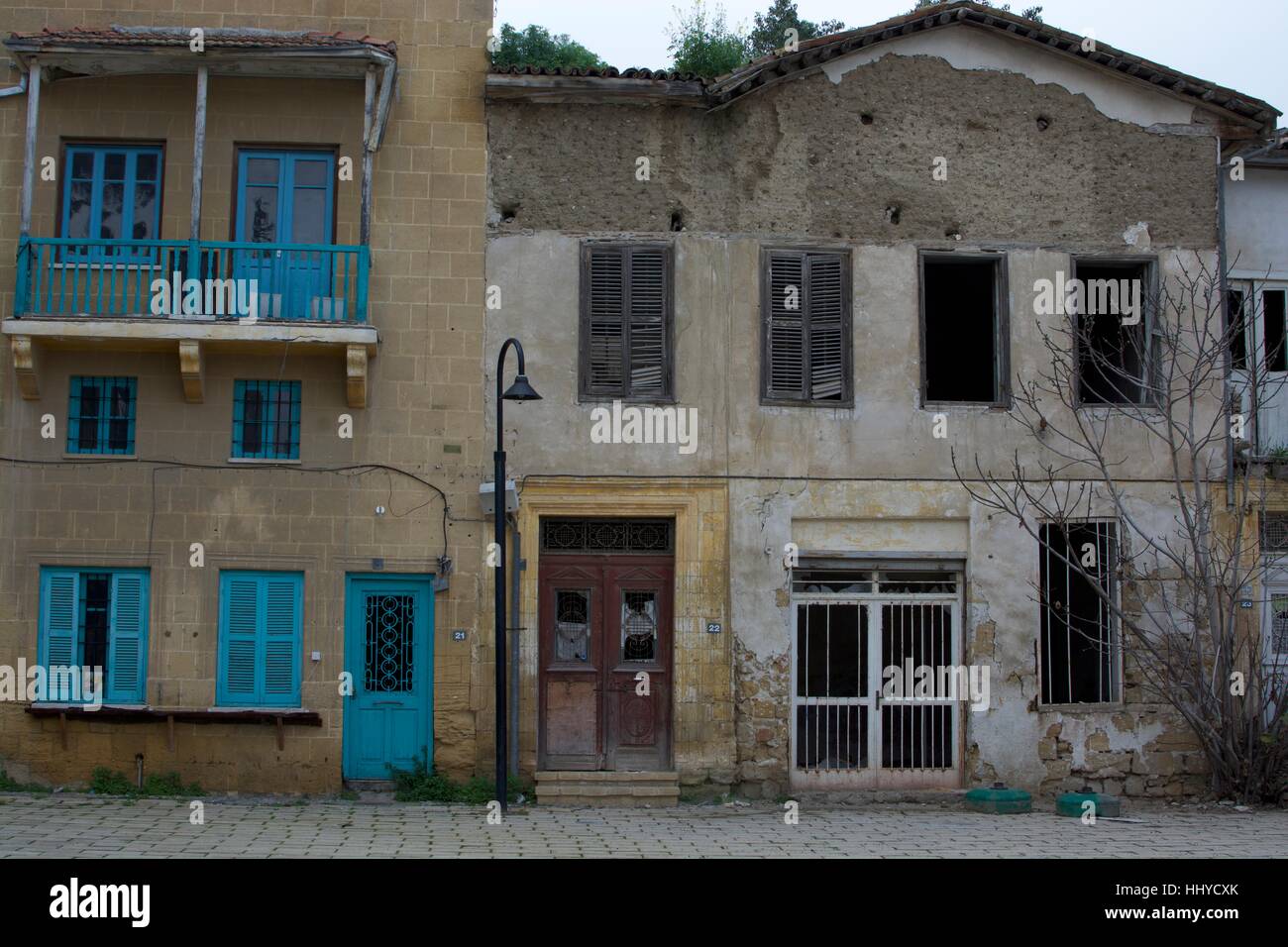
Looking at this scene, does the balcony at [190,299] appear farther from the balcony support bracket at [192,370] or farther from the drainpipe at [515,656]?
the drainpipe at [515,656]

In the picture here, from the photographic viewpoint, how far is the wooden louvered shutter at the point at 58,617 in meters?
14.4

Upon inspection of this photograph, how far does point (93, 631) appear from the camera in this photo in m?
14.5

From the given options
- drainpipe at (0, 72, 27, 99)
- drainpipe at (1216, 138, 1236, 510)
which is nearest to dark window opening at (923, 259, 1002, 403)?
drainpipe at (1216, 138, 1236, 510)

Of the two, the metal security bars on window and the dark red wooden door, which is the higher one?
the metal security bars on window

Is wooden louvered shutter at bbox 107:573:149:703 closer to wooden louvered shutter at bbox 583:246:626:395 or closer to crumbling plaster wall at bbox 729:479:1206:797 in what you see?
wooden louvered shutter at bbox 583:246:626:395

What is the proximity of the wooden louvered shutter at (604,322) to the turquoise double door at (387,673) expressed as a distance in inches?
111

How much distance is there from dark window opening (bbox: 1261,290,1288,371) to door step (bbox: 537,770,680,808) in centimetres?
838

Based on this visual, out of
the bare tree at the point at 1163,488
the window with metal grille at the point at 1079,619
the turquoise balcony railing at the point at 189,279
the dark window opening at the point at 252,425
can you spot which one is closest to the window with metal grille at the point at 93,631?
the dark window opening at the point at 252,425

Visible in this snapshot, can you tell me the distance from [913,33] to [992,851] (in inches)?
347

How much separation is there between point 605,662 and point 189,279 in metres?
5.81

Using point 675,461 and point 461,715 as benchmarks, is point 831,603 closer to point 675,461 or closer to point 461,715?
point 675,461

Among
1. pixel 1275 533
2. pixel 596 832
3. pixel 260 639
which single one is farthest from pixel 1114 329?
pixel 260 639

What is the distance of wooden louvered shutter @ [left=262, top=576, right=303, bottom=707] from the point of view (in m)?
14.5

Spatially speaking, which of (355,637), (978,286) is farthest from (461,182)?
(978,286)
